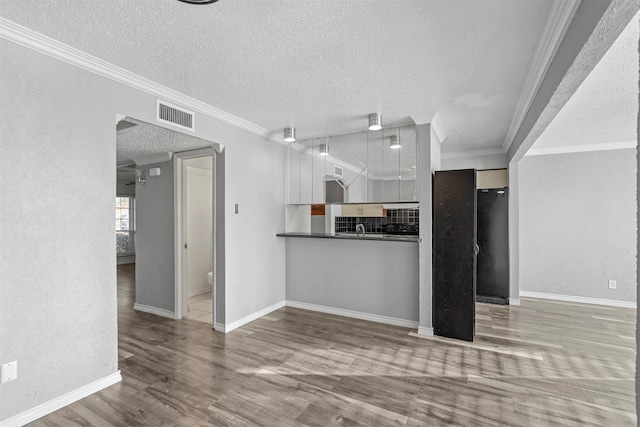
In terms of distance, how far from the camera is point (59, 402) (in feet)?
6.89

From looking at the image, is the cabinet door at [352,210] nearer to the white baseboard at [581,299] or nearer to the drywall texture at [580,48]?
the white baseboard at [581,299]

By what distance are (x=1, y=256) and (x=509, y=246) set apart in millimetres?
5559

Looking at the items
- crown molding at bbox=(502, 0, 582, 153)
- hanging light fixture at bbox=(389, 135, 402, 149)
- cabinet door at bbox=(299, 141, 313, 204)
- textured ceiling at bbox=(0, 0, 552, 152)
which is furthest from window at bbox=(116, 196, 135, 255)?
crown molding at bbox=(502, 0, 582, 153)

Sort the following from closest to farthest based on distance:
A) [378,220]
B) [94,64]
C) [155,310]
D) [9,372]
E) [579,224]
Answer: [9,372] < [94,64] < [155,310] < [579,224] < [378,220]

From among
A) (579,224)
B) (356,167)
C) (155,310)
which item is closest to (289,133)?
(356,167)

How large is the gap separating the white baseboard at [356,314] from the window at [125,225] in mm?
6769

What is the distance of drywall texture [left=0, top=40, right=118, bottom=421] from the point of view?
1.88m

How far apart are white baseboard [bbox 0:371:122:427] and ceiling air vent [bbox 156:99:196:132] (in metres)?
2.13

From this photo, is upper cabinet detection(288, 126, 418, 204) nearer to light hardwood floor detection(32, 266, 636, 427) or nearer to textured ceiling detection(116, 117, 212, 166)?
textured ceiling detection(116, 117, 212, 166)

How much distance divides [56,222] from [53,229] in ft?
0.16

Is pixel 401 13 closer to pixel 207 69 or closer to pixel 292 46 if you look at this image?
pixel 292 46

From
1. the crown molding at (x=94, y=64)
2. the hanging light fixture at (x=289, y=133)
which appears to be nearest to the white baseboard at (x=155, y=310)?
the crown molding at (x=94, y=64)

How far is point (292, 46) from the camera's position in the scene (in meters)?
2.07

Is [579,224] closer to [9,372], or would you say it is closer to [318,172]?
[318,172]
